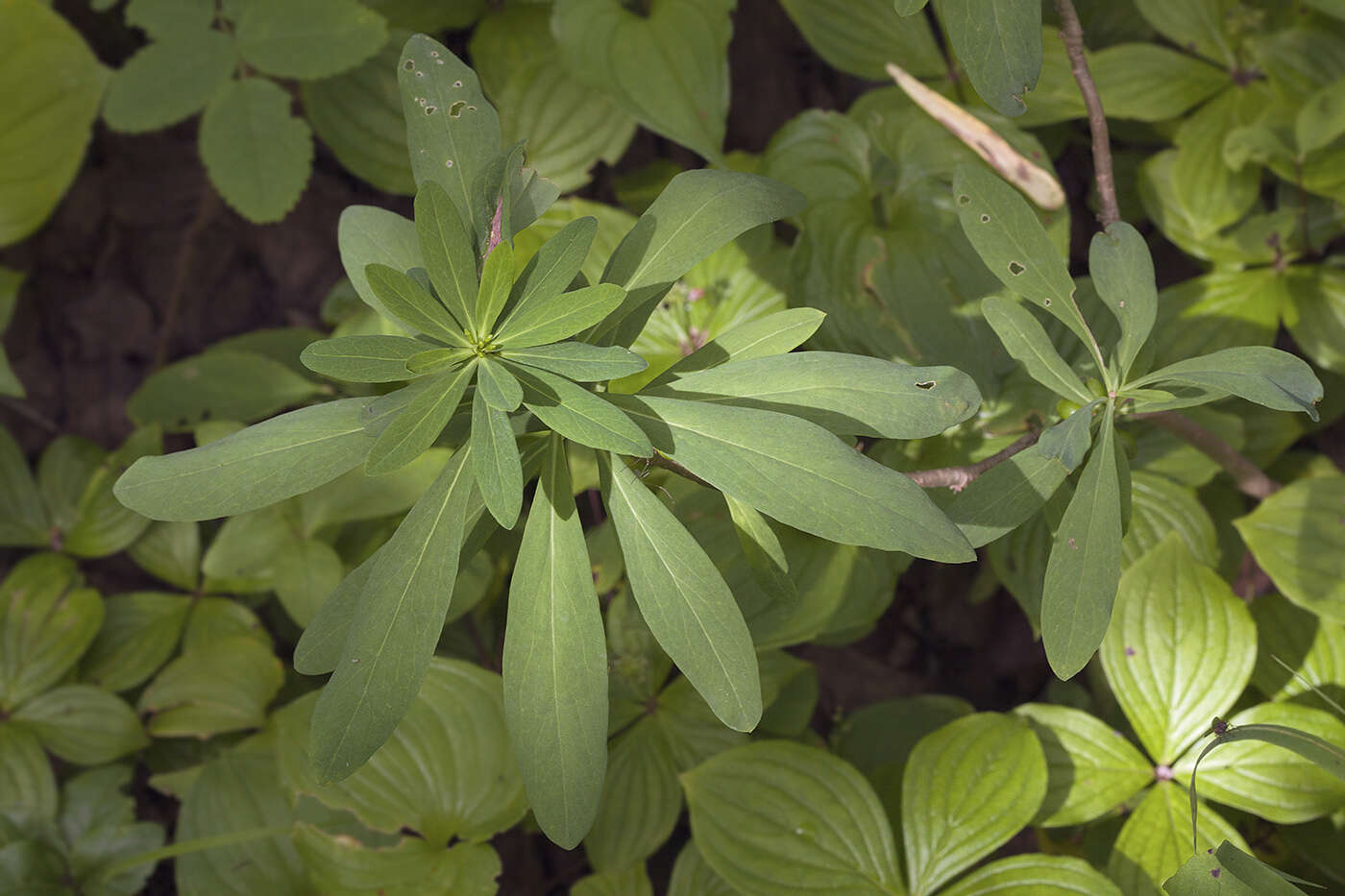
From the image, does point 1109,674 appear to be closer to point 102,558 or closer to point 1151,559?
point 1151,559

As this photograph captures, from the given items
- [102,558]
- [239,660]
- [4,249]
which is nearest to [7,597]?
[102,558]

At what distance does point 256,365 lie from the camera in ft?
6.20

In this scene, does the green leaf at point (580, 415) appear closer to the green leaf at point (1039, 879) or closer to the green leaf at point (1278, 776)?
the green leaf at point (1039, 879)

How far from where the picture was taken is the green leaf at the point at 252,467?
82 centimetres

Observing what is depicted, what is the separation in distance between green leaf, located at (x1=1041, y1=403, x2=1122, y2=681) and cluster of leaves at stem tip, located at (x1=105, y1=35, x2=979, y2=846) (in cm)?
22

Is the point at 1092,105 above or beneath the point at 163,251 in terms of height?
above

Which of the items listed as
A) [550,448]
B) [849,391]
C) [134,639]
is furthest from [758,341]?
[134,639]

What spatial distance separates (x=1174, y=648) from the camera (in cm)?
136

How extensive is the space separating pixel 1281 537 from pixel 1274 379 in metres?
0.71

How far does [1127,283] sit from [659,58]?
3.48ft

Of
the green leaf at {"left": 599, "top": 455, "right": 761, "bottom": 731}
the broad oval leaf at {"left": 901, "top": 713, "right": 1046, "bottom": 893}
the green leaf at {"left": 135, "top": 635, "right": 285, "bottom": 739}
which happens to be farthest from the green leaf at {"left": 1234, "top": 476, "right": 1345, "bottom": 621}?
the green leaf at {"left": 135, "top": 635, "right": 285, "bottom": 739}

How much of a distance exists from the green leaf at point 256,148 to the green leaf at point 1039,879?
5.41ft

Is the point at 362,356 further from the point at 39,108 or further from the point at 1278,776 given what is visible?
the point at 39,108

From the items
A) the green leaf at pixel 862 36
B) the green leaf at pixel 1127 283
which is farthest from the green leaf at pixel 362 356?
the green leaf at pixel 862 36
